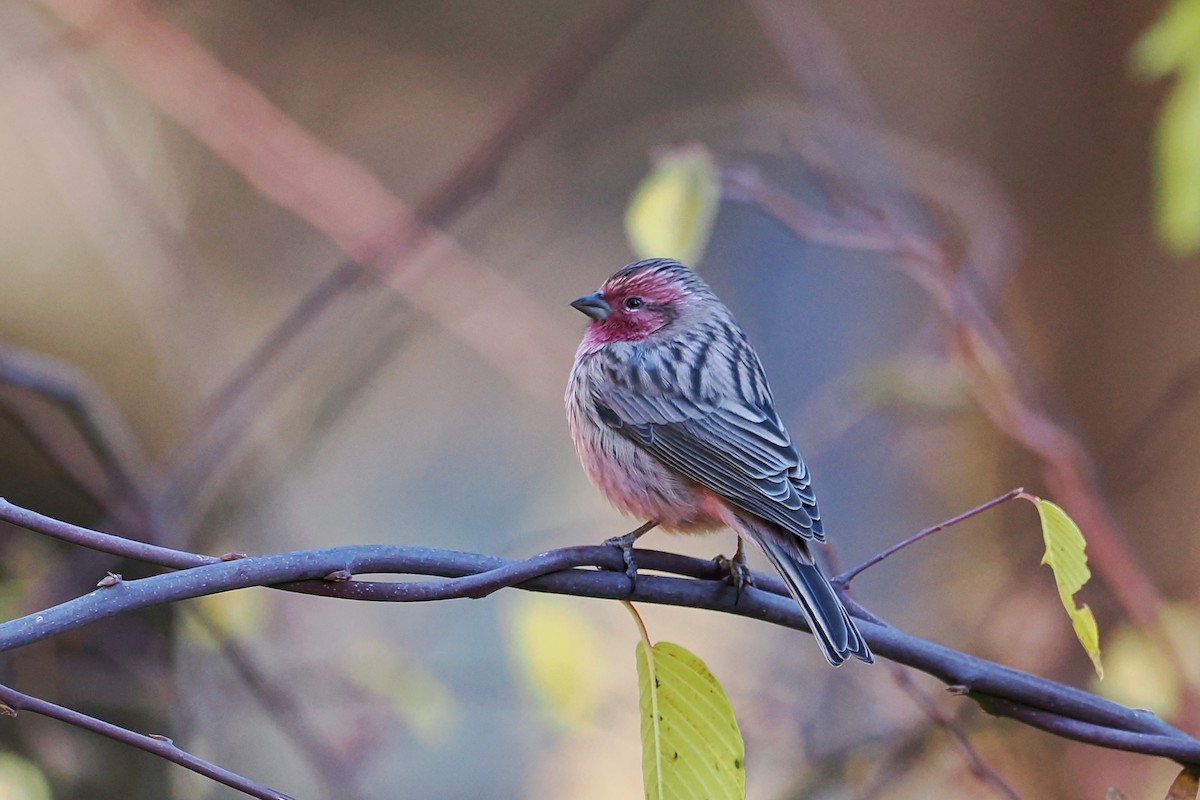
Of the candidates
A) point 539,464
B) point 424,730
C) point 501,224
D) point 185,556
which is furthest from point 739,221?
point 185,556

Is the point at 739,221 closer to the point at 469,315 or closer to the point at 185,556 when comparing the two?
the point at 469,315

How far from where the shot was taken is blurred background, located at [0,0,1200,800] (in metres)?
4.66

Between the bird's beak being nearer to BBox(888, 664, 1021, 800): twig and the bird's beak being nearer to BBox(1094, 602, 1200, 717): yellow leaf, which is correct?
BBox(888, 664, 1021, 800): twig

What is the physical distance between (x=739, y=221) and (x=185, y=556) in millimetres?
4916

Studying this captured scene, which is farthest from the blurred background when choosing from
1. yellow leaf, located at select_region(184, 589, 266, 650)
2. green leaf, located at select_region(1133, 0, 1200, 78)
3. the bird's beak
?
green leaf, located at select_region(1133, 0, 1200, 78)

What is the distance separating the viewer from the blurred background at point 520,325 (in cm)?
466

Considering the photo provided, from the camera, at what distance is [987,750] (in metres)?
5.18

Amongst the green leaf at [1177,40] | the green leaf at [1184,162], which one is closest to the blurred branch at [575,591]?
the green leaf at [1184,162]

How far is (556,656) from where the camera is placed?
3432mm

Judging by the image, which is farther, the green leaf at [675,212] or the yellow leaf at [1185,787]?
the green leaf at [675,212]

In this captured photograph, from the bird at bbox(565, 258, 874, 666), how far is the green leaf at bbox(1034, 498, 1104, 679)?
518 mm

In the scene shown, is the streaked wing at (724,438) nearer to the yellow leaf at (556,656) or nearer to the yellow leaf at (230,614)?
the yellow leaf at (556,656)

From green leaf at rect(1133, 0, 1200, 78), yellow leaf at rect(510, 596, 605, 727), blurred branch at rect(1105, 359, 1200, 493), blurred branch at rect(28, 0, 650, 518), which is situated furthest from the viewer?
blurred branch at rect(1105, 359, 1200, 493)

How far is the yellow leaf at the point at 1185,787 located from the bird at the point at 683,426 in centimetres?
72
